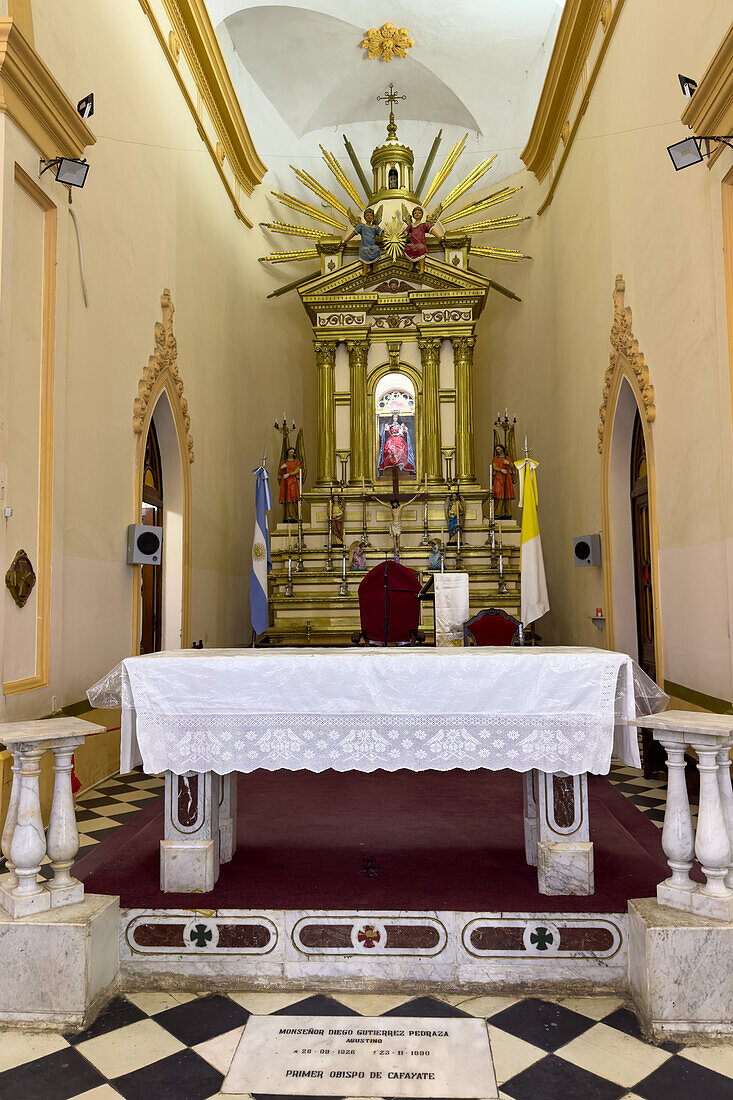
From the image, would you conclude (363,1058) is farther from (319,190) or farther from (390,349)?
(319,190)

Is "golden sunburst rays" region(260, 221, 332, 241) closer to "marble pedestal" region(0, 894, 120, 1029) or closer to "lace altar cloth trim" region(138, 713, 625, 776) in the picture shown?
"lace altar cloth trim" region(138, 713, 625, 776)

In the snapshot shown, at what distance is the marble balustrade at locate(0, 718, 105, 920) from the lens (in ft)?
8.75

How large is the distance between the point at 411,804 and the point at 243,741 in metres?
1.70

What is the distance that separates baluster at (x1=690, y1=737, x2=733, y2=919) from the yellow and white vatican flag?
599cm

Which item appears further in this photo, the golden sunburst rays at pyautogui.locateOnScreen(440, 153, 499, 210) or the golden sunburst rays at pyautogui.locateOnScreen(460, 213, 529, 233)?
the golden sunburst rays at pyautogui.locateOnScreen(440, 153, 499, 210)

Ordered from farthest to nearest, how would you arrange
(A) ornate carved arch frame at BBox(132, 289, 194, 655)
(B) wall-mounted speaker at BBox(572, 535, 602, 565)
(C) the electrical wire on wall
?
(B) wall-mounted speaker at BBox(572, 535, 602, 565), (A) ornate carved arch frame at BBox(132, 289, 194, 655), (C) the electrical wire on wall

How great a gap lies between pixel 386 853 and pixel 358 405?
9.00 metres

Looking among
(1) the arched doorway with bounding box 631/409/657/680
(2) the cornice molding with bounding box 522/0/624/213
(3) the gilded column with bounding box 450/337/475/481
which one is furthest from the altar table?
(3) the gilded column with bounding box 450/337/475/481

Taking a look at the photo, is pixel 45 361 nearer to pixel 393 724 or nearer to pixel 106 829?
pixel 106 829

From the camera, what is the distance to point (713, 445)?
15.5ft

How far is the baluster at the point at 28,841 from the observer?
267cm

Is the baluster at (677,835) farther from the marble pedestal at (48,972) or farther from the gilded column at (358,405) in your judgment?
the gilded column at (358,405)

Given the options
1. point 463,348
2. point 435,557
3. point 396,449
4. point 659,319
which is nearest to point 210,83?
point 463,348

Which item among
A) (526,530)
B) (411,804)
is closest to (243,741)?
(411,804)
